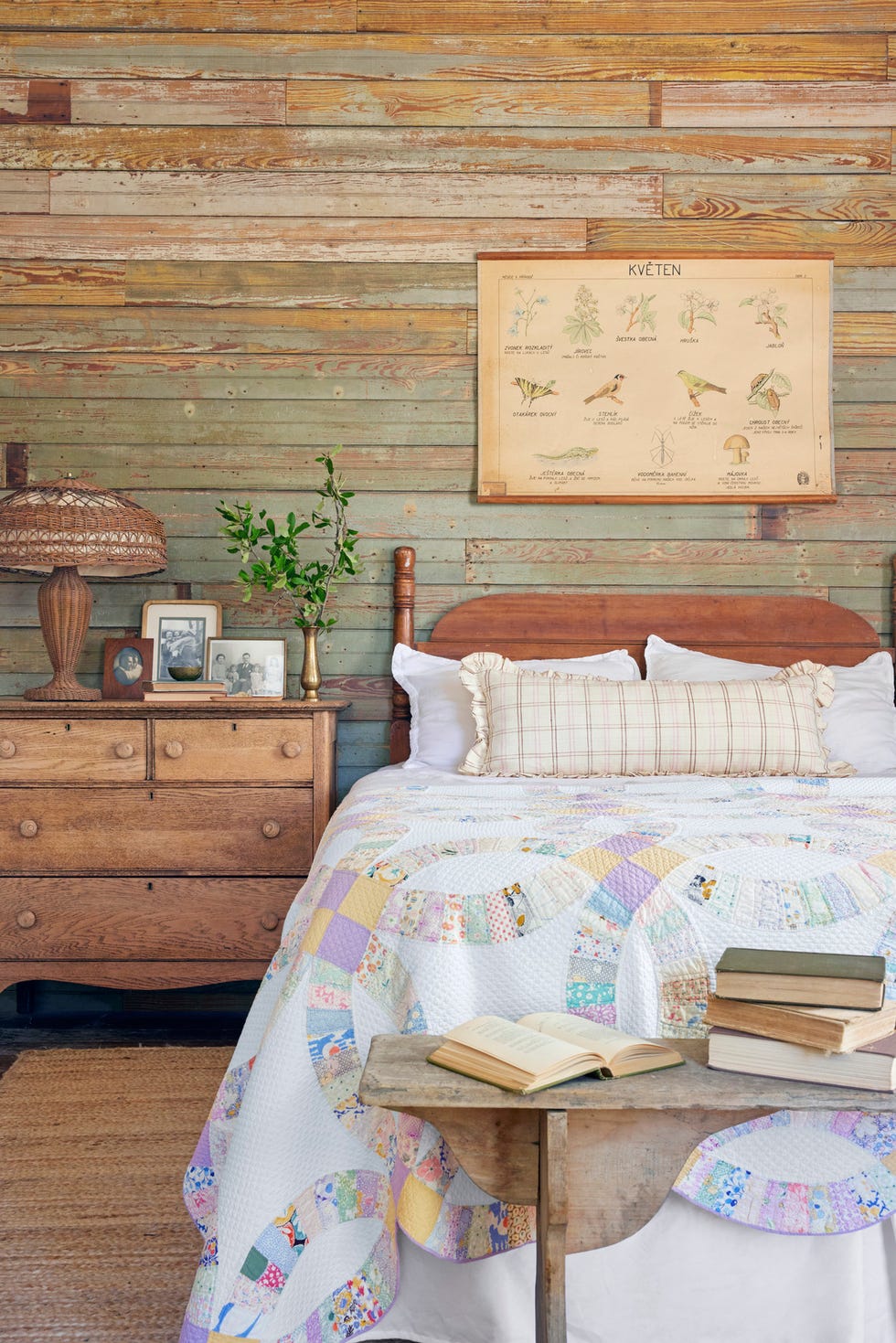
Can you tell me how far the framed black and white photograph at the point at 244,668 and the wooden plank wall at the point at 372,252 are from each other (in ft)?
0.48

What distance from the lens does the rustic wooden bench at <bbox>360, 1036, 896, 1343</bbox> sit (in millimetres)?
990

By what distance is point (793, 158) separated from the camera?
302 centimetres

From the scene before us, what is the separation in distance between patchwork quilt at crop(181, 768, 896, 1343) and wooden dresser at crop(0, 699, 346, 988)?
1089mm

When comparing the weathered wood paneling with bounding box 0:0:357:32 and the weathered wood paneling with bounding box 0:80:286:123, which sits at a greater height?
the weathered wood paneling with bounding box 0:0:357:32

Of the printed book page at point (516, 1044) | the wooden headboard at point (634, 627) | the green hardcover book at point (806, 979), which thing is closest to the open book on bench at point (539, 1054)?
the printed book page at point (516, 1044)

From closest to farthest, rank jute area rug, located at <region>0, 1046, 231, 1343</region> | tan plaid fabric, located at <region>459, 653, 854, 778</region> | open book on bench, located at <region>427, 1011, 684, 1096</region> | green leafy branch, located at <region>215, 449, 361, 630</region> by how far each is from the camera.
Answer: open book on bench, located at <region>427, 1011, 684, 1096</region> < jute area rug, located at <region>0, 1046, 231, 1343</region> < tan plaid fabric, located at <region>459, 653, 854, 778</region> < green leafy branch, located at <region>215, 449, 361, 630</region>

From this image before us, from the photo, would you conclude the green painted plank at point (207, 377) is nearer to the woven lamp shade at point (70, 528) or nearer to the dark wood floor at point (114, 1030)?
the woven lamp shade at point (70, 528)

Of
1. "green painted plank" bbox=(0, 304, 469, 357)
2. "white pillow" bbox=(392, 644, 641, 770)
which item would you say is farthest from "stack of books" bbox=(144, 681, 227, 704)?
"green painted plank" bbox=(0, 304, 469, 357)

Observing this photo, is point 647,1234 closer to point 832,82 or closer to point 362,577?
point 362,577

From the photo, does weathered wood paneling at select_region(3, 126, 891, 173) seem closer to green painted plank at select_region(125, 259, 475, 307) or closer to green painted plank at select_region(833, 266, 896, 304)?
green painted plank at select_region(125, 259, 475, 307)

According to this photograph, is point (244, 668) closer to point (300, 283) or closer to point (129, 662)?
point (129, 662)

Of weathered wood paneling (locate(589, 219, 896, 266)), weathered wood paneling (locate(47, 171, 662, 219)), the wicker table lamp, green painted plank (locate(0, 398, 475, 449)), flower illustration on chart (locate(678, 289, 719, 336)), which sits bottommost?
the wicker table lamp

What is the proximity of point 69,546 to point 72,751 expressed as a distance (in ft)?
1.67

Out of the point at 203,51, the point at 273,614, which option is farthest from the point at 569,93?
the point at 273,614
